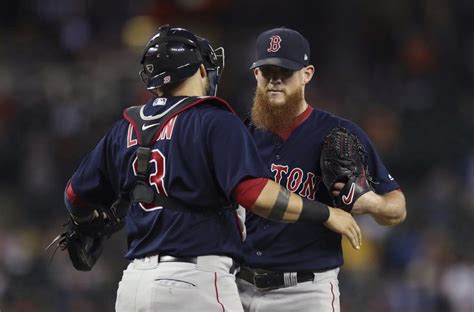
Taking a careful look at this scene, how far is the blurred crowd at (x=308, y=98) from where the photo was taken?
950 centimetres

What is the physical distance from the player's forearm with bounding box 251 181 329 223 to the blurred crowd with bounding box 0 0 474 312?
5.49m

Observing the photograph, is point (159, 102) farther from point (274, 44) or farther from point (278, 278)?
point (278, 278)

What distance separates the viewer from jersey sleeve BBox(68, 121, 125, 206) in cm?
424

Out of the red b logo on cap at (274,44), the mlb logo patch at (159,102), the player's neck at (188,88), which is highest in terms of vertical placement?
the red b logo on cap at (274,44)

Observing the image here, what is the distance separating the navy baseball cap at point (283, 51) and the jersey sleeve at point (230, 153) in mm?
810

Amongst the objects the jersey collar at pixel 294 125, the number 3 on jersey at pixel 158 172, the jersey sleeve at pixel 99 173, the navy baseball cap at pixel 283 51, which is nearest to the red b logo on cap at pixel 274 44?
the navy baseball cap at pixel 283 51

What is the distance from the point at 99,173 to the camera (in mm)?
4309

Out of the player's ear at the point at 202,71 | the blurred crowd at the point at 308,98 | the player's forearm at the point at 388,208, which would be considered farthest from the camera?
the blurred crowd at the point at 308,98

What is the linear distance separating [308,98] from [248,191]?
26.3 feet

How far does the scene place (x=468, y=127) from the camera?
36.7 feet

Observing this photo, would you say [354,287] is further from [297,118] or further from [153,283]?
[153,283]

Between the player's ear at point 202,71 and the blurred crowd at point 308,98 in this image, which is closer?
the player's ear at point 202,71

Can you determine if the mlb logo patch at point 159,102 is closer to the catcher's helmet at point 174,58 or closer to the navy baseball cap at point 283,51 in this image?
the catcher's helmet at point 174,58

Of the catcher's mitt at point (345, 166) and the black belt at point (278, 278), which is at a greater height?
the catcher's mitt at point (345, 166)
